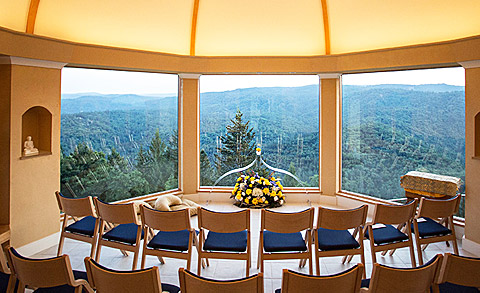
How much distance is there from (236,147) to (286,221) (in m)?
4.07

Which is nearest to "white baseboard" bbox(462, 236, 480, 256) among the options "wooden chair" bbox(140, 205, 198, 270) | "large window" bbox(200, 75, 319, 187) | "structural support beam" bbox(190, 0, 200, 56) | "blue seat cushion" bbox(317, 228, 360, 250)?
"blue seat cushion" bbox(317, 228, 360, 250)

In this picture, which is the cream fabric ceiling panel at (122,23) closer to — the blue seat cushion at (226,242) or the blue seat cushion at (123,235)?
the blue seat cushion at (123,235)

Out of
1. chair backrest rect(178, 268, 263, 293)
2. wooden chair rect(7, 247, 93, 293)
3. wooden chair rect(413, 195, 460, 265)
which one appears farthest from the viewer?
wooden chair rect(413, 195, 460, 265)

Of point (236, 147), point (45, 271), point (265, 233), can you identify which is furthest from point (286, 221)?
point (236, 147)

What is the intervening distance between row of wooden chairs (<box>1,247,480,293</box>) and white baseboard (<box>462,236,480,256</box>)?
2.61m

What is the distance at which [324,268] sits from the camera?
4250mm

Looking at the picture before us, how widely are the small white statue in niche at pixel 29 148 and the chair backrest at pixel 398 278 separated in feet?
15.1

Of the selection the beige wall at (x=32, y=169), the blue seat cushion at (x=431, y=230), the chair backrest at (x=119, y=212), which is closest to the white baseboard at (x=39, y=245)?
the beige wall at (x=32, y=169)

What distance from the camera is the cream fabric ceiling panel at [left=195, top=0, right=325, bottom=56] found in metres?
6.86

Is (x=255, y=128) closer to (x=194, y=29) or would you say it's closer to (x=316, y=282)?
(x=194, y=29)

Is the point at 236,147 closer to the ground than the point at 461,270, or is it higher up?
higher up

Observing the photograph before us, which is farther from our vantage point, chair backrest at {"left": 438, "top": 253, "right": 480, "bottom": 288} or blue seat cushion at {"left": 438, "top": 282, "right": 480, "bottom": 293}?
blue seat cushion at {"left": 438, "top": 282, "right": 480, "bottom": 293}

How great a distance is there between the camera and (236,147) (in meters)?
7.55

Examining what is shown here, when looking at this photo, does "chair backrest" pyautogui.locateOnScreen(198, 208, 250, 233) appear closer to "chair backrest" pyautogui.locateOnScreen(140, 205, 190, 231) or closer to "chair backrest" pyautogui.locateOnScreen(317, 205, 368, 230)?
"chair backrest" pyautogui.locateOnScreen(140, 205, 190, 231)
